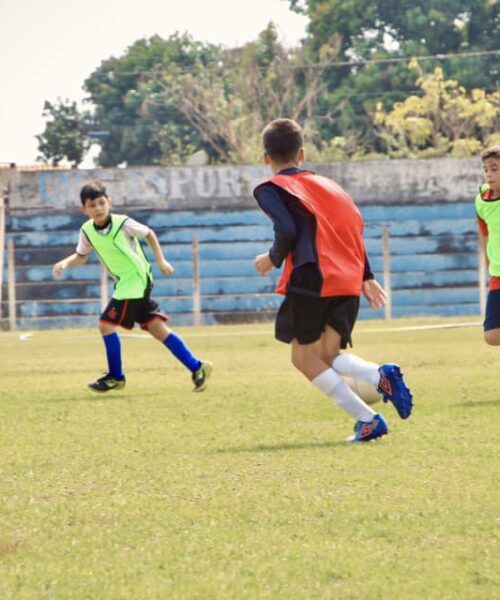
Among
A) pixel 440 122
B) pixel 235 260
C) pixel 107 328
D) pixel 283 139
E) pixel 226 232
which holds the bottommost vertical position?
pixel 235 260

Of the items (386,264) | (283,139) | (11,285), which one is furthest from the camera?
(11,285)

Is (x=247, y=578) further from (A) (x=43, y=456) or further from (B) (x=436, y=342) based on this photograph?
(B) (x=436, y=342)

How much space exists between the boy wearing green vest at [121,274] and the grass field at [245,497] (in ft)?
1.69

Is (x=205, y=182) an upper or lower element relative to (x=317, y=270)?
lower

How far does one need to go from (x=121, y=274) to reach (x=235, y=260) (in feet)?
73.4

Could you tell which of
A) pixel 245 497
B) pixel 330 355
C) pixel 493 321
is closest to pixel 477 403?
pixel 493 321

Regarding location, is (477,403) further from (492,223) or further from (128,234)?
(128,234)

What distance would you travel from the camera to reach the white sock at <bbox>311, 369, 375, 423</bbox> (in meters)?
8.74

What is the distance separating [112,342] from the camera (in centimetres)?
1353

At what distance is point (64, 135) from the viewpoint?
68.2m

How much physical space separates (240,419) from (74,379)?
207 inches

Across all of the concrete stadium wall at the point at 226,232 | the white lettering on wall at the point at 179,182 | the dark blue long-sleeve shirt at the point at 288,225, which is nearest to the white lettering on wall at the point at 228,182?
the concrete stadium wall at the point at 226,232

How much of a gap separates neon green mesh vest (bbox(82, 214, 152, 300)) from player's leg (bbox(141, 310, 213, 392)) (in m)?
0.21

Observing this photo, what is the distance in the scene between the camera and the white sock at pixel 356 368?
8.71m
